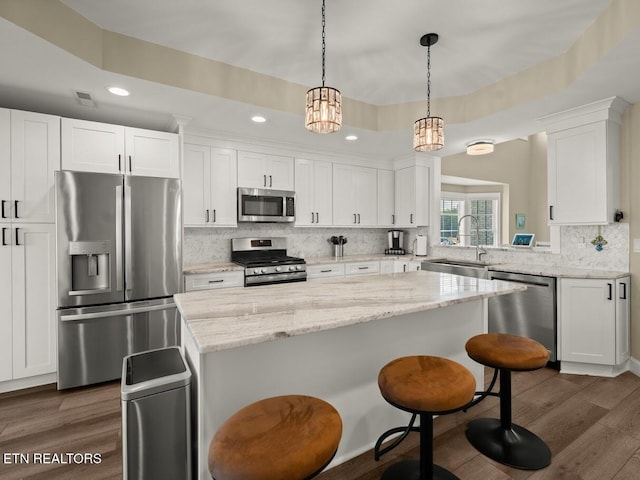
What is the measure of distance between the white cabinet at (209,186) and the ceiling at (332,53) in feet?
1.22

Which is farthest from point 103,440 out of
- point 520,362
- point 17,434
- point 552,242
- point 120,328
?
point 552,242

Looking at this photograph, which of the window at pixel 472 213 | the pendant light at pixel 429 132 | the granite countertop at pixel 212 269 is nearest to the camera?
the pendant light at pixel 429 132

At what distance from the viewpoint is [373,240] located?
17.9ft

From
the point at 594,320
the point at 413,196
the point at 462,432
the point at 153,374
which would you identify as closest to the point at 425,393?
the point at 462,432

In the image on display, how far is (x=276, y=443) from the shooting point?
1006mm

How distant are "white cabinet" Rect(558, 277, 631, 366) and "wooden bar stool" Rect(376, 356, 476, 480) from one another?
2161 mm

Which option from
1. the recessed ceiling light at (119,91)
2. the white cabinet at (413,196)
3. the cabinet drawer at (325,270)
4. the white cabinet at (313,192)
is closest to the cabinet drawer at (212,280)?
the cabinet drawer at (325,270)

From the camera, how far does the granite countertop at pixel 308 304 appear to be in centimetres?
124

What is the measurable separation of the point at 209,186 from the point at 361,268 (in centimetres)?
234

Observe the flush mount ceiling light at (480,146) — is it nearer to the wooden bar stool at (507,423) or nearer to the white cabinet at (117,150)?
the wooden bar stool at (507,423)

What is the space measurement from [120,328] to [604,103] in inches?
193

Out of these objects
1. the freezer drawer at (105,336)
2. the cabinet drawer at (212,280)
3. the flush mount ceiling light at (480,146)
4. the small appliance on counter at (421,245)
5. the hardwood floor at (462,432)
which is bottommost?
the hardwood floor at (462,432)

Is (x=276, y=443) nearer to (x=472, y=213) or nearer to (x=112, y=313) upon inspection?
(x=112, y=313)

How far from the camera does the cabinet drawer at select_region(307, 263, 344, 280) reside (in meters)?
4.14
